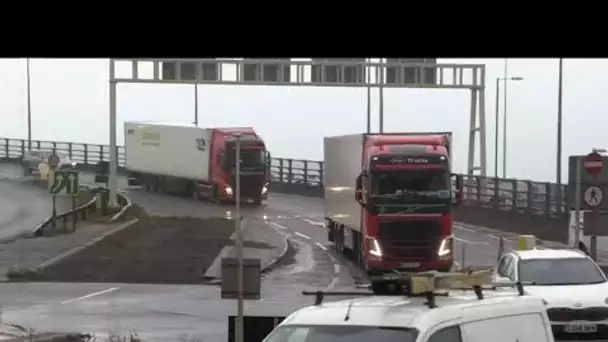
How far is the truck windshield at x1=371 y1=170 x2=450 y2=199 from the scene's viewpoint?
30.0 metres

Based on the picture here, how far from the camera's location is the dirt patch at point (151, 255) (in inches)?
1308

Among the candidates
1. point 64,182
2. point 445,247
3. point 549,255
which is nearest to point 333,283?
point 445,247

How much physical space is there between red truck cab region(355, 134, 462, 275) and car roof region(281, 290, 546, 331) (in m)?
19.9

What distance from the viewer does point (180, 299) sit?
2803 cm

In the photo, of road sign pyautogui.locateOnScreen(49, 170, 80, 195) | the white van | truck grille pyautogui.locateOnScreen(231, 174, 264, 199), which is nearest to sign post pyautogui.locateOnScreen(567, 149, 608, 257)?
road sign pyautogui.locateOnScreen(49, 170, 80, 195)

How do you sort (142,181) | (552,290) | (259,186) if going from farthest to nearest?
(142,181) → (259,186) → (552,290)

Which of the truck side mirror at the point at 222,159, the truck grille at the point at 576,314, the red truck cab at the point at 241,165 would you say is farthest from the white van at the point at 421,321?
the truck side mirror at the point at 222,159

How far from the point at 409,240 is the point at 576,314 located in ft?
41.6

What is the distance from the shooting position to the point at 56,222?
4319cm

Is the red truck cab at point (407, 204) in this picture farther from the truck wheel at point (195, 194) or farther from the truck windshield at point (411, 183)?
the truck wheel at point (195, 194)

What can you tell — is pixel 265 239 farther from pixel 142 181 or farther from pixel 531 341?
pixel 531 341
